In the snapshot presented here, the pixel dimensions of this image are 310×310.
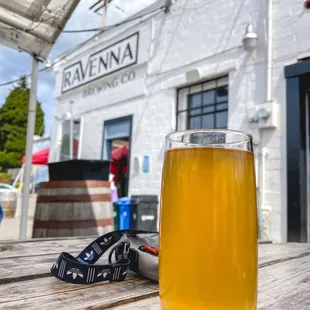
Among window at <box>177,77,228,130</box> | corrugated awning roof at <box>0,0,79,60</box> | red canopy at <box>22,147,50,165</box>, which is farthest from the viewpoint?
red canopy at <box>22,147,50,165</box>

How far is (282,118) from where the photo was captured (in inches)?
150

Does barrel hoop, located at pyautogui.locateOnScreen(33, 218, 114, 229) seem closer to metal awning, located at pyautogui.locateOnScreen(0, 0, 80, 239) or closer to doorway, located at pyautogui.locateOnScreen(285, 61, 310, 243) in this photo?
metal awning, located at pyautogui.locateOnScreen(0, 0, 80, 239)

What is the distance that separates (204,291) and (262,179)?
12.1 ft

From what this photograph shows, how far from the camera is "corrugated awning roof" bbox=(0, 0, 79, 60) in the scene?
239 centimetres

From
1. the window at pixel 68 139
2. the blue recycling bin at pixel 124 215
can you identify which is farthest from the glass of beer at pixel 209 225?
the window at pixel 68 139

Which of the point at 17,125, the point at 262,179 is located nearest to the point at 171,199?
the point at 262,179

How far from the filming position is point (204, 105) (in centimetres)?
486

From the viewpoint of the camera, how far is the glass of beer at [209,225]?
39 centimetres

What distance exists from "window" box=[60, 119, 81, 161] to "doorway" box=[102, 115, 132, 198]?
3.23 ft

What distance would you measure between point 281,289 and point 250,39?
398 centimetres

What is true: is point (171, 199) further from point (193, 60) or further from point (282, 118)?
point (193, 60)

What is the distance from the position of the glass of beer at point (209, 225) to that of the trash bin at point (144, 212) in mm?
3944

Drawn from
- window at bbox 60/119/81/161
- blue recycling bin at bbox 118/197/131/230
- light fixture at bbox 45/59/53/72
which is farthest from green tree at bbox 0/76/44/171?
blue recycling bin at bbox 118/197/131/230

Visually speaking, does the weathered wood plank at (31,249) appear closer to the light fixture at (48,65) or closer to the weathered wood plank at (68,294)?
the weathered wood plank at (68,294)
